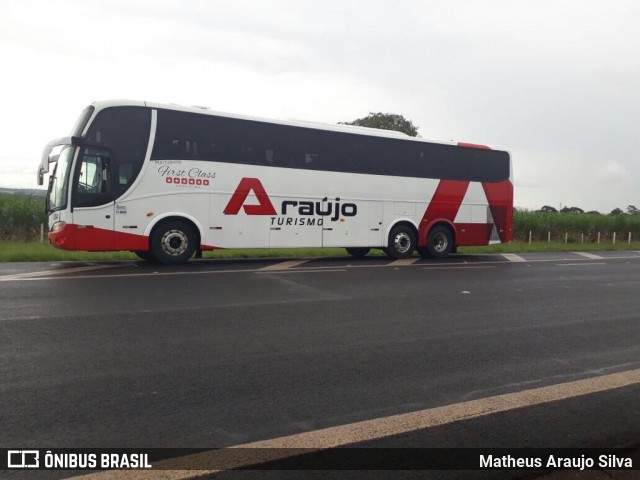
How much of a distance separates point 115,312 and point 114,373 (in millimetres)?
2621

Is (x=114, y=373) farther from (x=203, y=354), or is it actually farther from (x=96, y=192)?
(x=96, y=192)

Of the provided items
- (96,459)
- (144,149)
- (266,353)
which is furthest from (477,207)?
(96,459)

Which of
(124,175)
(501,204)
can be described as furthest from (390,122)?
(124,175)

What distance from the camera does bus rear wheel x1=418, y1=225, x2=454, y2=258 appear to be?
57.9 feet

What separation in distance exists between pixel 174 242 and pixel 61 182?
106 inches

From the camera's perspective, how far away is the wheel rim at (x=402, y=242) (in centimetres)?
1689

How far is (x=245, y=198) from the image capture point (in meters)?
14.3

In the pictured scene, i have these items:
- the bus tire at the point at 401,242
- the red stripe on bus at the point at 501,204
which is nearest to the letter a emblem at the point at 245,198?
the bus tire at the point at 401,242

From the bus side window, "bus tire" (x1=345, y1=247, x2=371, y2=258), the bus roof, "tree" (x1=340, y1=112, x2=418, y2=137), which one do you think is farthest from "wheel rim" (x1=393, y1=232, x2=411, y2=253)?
"tree" (x1=340, y1=112, x2=418, y2=137)

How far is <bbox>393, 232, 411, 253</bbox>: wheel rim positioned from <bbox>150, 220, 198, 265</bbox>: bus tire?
19.9 feet

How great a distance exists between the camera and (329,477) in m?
3.26

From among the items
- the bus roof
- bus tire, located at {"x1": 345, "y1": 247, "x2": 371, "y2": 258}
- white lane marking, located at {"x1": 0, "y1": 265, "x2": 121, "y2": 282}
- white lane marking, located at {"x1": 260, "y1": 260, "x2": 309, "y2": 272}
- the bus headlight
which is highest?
the bus roof

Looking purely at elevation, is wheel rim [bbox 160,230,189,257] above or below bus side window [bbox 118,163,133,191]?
below

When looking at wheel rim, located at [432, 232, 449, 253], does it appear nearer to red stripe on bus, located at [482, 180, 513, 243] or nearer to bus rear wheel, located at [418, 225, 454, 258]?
bus rear wheel, located at [418, 225, 454, 258]
